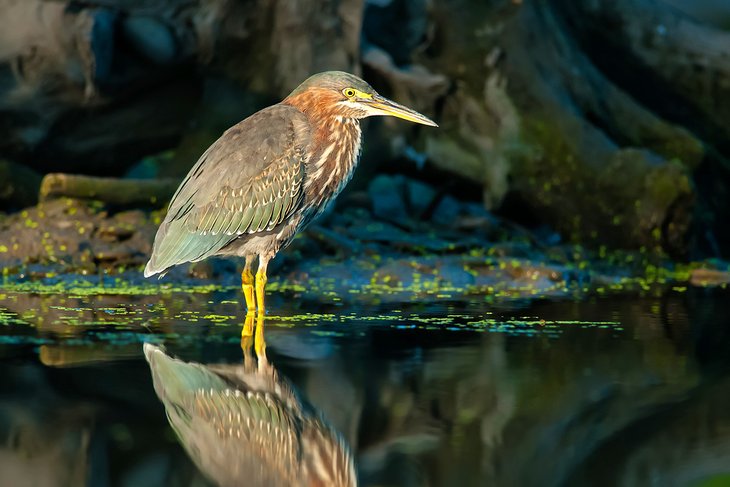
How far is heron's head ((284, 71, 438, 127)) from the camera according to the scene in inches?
347

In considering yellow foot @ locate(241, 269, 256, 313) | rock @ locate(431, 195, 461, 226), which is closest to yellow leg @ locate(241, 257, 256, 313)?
yellow foot @ locate(241, 269, 256, 313)

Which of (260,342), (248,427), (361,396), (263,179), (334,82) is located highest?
(334,82)

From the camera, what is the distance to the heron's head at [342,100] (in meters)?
8.80

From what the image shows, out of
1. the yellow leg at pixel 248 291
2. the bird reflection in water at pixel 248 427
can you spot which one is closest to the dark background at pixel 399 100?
the yellow leg at pixel 248 291

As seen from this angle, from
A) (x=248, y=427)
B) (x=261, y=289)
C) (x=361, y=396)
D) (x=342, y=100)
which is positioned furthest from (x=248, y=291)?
(x=248, y=427)

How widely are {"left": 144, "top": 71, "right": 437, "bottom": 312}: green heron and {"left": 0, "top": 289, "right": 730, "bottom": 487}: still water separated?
47cm

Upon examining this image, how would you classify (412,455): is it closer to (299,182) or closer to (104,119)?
(299,182)

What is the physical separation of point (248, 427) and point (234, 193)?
358 cm

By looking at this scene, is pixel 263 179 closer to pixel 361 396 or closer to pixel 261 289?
pixel 261 289

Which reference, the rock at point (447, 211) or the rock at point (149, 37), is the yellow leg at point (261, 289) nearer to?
the rock at point (149, 37)

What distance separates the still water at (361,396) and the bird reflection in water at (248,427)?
12 mm

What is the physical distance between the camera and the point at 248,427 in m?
5.18

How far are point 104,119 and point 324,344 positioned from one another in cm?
643

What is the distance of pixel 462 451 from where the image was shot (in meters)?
4.84
